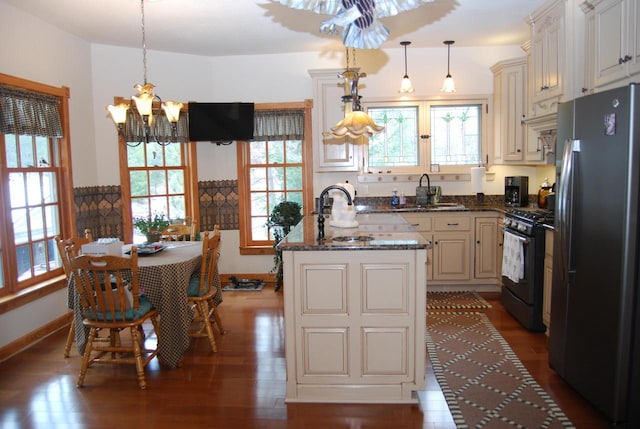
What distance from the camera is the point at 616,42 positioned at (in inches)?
117

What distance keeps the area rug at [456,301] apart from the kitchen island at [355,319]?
2.02 m

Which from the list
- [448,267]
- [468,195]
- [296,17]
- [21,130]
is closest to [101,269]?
[21,130]

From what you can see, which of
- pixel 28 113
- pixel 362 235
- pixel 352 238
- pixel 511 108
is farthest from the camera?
pixel 511 108

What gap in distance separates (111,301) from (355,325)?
5.17 feet

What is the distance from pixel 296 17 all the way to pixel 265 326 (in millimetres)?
2791

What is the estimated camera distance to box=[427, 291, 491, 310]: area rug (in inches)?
188

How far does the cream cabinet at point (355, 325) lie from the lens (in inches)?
109

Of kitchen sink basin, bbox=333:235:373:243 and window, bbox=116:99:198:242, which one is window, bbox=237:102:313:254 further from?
kitchen sink basin, bbox=333:235:373:243

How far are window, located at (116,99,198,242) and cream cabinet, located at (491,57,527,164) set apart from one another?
11.5 feet

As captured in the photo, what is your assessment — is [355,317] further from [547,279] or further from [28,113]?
[28,113]

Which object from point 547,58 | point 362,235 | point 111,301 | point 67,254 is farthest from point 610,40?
point 67,254

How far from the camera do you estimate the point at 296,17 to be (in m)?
4.32

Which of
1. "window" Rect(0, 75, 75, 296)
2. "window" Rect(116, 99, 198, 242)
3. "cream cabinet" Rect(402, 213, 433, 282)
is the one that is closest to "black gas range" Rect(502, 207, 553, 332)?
"cream cabinet" Rect(402, 213, 433, 282)

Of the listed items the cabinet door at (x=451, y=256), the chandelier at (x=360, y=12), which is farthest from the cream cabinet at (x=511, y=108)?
the chandelier at (x=360, y=12)
